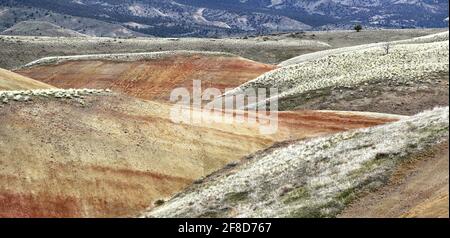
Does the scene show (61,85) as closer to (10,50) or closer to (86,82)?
(86,82)

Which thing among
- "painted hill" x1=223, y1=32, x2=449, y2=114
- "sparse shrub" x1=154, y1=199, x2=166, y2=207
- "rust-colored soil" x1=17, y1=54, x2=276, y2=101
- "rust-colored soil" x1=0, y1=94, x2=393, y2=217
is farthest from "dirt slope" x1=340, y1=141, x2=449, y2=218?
"rust-colored soil" x1=17, y1=54, x2=276, y2=101

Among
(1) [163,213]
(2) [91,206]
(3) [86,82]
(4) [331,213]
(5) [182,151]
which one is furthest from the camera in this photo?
(3) [86,82]

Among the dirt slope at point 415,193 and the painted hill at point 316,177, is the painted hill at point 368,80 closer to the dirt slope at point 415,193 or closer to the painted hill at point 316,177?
the painted hill at point 316,177

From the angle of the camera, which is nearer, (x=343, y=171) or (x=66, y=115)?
(x=343, y=171)

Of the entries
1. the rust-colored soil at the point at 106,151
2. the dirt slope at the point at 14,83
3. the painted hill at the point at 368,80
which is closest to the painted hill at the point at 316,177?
the rust-colored soil at the point at 106,151

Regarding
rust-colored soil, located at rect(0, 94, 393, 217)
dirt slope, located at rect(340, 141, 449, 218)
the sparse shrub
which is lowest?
the sparse shrub

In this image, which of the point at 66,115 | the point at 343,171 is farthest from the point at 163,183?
the point at 343,171

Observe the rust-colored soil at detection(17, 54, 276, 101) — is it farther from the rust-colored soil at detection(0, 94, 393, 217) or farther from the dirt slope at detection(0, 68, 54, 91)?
the rust-colored soil at detection(0, 94, 393, 217)

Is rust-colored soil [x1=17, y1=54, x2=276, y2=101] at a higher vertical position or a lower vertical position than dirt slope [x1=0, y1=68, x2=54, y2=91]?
lower
